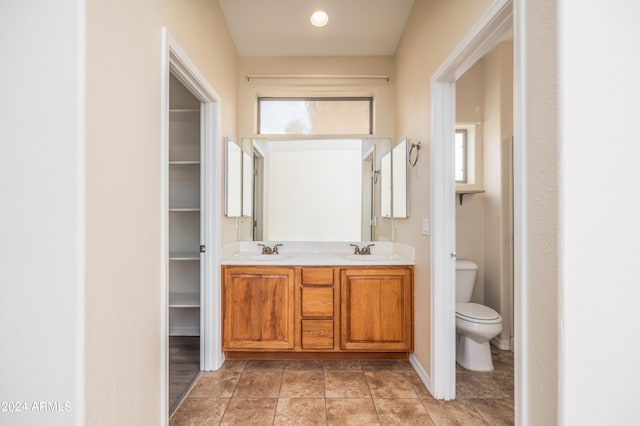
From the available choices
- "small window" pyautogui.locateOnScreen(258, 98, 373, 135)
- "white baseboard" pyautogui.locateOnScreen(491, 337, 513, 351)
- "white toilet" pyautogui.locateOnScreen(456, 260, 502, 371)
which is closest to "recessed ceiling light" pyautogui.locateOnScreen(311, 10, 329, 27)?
"small window" pyautogui.locateOnScreen(258, 98, 373, 135)

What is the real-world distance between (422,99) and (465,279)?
1.56 meters

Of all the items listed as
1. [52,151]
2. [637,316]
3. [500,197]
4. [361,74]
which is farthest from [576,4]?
[361,74]

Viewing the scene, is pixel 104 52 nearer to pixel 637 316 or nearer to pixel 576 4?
pixel 576 4

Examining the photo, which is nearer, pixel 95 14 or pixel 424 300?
pixel 95 14

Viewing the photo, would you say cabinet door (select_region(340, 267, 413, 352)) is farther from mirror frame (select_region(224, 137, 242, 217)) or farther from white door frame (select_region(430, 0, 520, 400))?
mirror frame (select_region(224, 137, 242, 217))

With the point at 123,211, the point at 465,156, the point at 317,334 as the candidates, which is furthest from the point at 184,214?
the point at 465,156

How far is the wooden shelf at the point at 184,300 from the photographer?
269 cm

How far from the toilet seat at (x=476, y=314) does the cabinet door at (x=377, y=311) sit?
1.32 ft

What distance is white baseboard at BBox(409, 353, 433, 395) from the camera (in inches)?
81.1

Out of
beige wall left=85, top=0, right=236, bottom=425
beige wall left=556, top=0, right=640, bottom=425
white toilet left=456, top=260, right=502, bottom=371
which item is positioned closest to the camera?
beige wall left=556, top=0, right=640, bottom=425

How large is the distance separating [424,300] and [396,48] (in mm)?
2288

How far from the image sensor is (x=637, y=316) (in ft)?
3.06

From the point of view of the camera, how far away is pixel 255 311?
2.42m

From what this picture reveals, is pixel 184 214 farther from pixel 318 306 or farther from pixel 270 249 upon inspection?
pixel 318 306
